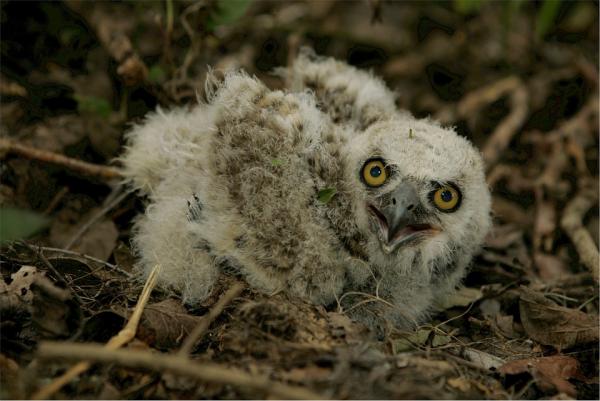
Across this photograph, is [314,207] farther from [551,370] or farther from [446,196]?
[551,370]

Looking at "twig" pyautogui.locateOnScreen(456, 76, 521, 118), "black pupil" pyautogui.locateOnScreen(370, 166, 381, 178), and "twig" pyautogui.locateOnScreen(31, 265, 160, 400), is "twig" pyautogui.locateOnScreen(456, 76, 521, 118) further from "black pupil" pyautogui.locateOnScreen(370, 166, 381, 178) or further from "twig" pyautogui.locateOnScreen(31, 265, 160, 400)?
"twig" pyautogui.locateOnScreen(31, 265, 160, 400)

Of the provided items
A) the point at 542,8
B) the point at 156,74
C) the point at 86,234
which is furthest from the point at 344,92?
the point at 542,8

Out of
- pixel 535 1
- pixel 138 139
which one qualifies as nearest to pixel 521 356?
pixel 138 139

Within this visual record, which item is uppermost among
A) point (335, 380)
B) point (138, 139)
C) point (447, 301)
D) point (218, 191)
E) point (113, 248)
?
point (138, 139)

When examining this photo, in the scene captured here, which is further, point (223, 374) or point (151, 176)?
point (151, 176)

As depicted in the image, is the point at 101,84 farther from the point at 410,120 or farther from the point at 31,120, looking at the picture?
the point at 410,120

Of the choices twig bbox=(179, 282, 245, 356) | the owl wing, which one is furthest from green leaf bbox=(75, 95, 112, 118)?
twig bbox=(179, 282, 245, 356)

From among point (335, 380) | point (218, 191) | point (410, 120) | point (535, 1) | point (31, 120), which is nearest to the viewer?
point (335, 380)
